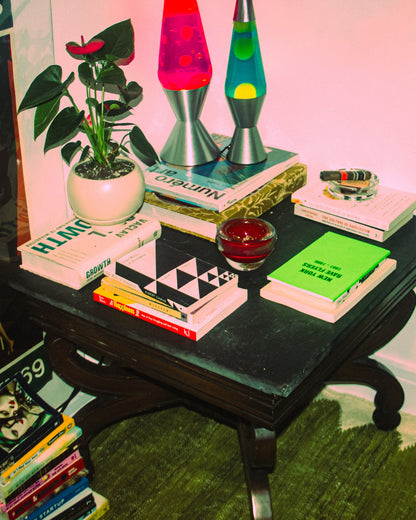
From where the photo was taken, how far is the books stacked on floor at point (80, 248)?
1276 millimetres

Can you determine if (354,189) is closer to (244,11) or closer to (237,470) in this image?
(244,11)

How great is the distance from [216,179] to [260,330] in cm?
45

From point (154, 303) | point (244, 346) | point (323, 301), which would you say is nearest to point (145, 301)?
point (154, 303)

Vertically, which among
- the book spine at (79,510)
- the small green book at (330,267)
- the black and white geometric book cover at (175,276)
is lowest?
the book spine at (79,510)

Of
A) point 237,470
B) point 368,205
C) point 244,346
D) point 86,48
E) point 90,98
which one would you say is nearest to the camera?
point 244,346

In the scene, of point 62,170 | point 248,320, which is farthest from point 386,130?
point 62,170

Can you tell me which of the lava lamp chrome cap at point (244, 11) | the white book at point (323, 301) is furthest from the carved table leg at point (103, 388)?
the lava lamp chrome cap at point (244, 11)

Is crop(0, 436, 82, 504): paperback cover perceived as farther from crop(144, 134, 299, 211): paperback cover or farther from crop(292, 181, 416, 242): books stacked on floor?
crop(292, 181, 416, 242): books stacked on floor

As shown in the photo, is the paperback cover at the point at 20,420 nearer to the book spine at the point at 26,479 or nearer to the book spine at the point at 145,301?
the book spine at the point at 26,479

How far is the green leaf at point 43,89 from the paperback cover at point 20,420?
0.61 metres

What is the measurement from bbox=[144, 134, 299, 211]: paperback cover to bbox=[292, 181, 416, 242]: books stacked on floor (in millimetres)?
96

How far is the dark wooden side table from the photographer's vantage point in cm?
109

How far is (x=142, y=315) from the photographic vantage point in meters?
1.20

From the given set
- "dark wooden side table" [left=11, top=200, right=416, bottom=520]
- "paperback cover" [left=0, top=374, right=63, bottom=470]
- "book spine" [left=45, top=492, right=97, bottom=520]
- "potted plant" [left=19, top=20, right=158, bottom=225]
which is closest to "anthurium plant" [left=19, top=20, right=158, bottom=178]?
"potted plant" [left=19, top=20, right=158, bottom=225]
